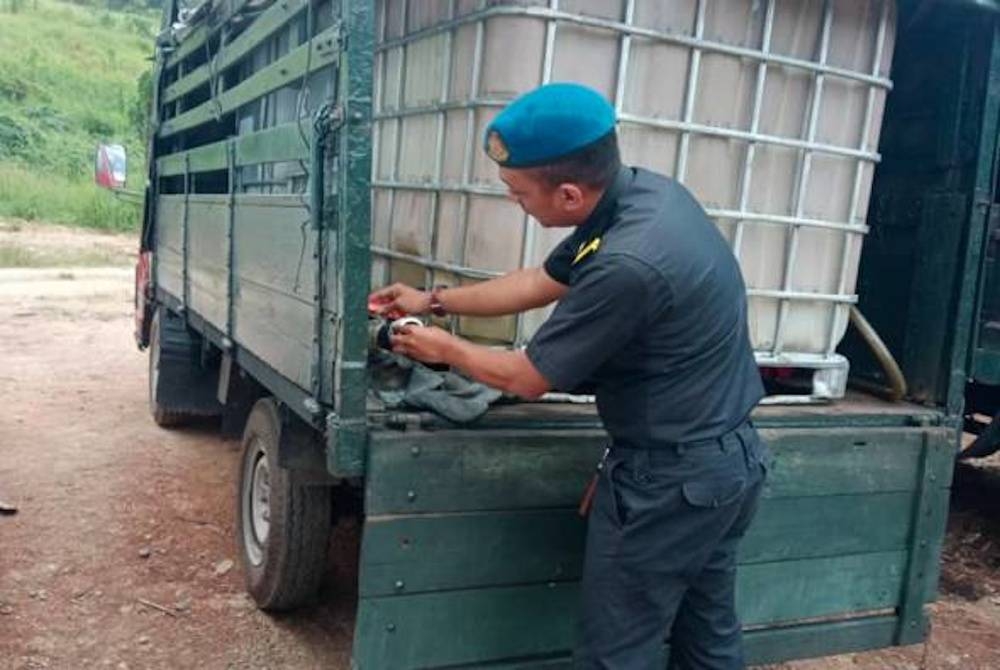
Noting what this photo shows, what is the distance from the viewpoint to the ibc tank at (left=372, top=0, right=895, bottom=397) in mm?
2490

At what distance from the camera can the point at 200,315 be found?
13.6ft

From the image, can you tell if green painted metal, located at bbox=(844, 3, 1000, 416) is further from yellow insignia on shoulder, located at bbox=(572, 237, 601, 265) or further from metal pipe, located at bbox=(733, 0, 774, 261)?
yellow insignia on shoulder, located at bbox=(572, 237, 601, 265)

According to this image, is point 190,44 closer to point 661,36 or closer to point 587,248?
point 661,36

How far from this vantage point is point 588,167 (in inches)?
80.1

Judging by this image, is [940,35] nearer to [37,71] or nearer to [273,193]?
[273,193]

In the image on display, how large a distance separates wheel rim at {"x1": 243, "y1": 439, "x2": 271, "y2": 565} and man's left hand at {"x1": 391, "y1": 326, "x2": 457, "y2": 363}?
51.7 inches

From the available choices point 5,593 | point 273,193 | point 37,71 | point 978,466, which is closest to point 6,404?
point 5,593

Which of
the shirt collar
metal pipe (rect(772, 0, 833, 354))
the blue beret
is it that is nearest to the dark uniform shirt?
the shirt collar

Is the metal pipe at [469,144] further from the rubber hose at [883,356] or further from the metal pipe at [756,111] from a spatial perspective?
the rubber hose at [883,356]

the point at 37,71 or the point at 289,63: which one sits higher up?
the point at 37,71

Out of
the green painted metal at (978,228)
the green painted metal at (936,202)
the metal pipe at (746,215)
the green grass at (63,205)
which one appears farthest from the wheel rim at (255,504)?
the green grass at (63,205)

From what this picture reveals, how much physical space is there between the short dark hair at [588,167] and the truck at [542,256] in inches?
16.6

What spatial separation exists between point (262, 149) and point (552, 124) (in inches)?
48.3

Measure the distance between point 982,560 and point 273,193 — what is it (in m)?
3.68
